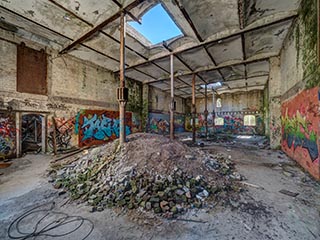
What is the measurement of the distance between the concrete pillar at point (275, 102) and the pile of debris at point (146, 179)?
558 centimetres

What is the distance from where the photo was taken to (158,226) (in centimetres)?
236

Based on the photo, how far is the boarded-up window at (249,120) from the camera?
1787 centimetres

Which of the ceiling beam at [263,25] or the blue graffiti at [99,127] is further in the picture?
→ the blue graffiti at [99,127]

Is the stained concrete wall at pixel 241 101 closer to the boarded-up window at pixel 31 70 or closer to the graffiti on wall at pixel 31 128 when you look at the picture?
the boarded-up window at pixel 31 70

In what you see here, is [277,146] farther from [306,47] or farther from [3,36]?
[3,36]

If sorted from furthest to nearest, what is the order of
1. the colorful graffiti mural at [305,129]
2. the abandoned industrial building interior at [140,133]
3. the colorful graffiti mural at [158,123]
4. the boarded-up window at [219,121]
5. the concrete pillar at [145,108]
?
the boarded-up window at [219,121]
the colorful graffiti mural at [158,123]
the concrete pillar at [145,108]
the colorful graffiti mural at [305,129]
the abandoned industrial building interior at [140,133]

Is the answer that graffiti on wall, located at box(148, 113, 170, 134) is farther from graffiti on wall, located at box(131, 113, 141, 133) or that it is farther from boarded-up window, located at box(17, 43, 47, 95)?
boarded-up window, located at box(17, 43, 47, 95)

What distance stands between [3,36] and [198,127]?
65.7ft

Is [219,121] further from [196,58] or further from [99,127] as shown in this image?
[99,127]

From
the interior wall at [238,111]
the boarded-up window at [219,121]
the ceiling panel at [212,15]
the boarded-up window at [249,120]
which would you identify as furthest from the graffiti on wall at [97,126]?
the boarded-up window at [249,120]

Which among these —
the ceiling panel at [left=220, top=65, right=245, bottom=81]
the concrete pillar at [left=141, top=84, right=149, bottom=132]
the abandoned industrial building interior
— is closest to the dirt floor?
the abandoned industrial building interior

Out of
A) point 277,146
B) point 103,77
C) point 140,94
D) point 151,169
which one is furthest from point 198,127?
point 151,169

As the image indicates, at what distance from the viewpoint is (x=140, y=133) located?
22.2 feet

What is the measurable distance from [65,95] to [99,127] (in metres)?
2.92
